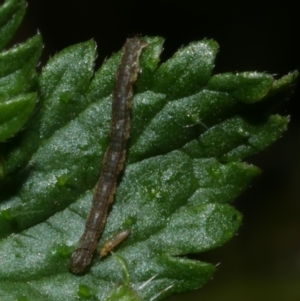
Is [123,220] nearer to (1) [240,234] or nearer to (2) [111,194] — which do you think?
(2) [111,194]

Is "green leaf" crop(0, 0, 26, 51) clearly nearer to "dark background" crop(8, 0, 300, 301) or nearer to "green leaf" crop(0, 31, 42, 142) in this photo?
"green leaf" crop(0, 31, 42, 142)

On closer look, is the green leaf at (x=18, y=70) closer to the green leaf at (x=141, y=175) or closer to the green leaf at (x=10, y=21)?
the green leaf at (x=10, y=21)

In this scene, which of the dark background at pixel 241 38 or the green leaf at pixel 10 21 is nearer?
the green leaf at pixel 10 21

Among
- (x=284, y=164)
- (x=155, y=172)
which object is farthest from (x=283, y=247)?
(x=155, y=172)

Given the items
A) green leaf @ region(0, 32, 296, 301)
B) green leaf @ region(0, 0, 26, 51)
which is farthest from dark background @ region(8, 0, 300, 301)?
green leaf @ region(0, 0, 26, 51)

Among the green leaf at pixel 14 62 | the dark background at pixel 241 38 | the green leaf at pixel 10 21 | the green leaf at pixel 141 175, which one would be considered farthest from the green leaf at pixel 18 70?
the dark background at pixel 241 38
